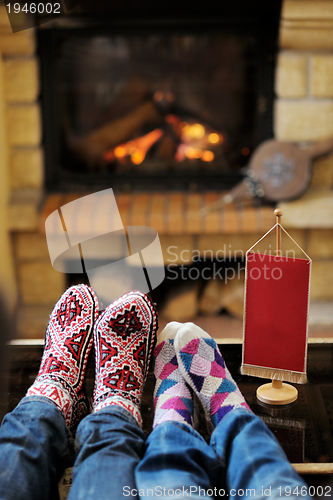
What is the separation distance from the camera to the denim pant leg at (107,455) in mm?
506

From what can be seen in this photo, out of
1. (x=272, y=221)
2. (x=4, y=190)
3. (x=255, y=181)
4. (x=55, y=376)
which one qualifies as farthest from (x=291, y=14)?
(x=55, y=376)

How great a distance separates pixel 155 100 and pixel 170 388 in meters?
1.14

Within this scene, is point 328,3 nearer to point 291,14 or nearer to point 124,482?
point 291,14

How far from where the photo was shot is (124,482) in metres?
0.51

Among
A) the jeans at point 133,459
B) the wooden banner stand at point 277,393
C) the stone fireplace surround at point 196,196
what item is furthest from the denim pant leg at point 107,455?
the stone fireplace surround at point 196,196

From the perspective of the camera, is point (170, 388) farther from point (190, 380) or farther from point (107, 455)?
point (107, 455)

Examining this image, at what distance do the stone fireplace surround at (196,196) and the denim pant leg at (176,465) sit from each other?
3.32 ft

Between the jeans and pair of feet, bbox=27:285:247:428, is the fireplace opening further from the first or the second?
the jeans

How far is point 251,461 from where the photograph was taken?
0.53 m

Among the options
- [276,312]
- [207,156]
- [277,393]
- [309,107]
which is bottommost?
[277,393]

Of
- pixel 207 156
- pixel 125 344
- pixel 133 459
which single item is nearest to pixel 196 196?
pixel 207 156

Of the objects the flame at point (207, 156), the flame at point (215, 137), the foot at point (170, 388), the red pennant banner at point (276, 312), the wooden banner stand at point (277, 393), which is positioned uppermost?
the flame at point (215, 137)

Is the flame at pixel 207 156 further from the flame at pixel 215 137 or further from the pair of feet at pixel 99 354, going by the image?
the pair of feet at pixel 99 354

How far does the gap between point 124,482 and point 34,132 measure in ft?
4.32
